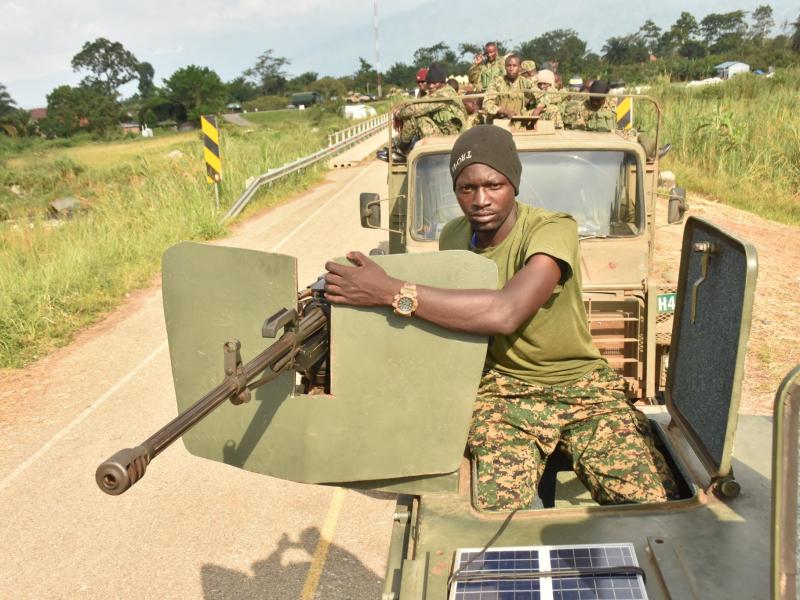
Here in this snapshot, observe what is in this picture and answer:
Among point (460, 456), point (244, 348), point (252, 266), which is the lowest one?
point (460, 456)

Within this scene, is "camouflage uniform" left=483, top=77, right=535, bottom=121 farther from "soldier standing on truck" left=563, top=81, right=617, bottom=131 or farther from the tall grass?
the tall grass

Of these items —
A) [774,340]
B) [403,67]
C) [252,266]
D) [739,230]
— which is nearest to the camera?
[252,266]

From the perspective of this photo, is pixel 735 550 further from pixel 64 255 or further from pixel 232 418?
pixel 64 255

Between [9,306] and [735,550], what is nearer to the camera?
[735,550]

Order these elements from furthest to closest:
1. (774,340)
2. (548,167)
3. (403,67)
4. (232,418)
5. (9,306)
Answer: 1. (403,67)
2. (9,306)
3. (774,340)
4. (548,167)
5. (232,418)

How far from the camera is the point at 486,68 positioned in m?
13.3

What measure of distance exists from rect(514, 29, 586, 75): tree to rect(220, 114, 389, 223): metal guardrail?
177 ft

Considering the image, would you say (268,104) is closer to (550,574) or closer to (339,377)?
(339,377)

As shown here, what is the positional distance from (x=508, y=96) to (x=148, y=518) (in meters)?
4.63

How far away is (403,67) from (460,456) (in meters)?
109

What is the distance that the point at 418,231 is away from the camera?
19.1 ft

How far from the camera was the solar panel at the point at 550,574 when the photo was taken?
202cm

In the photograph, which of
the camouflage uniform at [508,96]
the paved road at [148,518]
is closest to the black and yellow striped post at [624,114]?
the camouflage uniform at [508,96]

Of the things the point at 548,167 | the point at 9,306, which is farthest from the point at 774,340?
the point at 9,306
